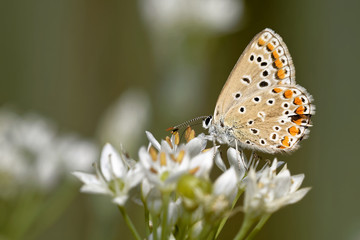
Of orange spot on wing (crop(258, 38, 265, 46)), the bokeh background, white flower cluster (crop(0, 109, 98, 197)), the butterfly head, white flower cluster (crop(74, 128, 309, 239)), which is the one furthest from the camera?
the bokeh background

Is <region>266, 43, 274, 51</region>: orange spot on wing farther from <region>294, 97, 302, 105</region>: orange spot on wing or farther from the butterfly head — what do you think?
the butterfly head

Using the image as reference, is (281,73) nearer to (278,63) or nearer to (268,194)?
(278,63)

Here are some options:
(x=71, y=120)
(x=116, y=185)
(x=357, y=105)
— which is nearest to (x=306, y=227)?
→ (x=357, y=105)

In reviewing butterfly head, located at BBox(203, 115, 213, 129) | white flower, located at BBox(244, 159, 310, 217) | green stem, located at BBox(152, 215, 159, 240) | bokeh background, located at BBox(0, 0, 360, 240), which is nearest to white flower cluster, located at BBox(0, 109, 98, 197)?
butterfly head, located at BBox(203, 115, 213, 129)

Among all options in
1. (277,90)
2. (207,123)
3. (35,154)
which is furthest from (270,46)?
(35,154)

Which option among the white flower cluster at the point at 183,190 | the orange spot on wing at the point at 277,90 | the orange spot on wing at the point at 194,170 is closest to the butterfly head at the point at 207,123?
the orange spot on wing at the point at 277,90

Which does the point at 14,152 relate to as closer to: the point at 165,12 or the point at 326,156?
the point at 165,12

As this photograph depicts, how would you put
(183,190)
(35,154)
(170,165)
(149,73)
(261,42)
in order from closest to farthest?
(183,190), (170,165), (261,42), (35,154), (149,73)

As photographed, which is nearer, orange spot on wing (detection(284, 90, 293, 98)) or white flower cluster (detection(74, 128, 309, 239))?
white flower cluster (detection(74, 128, 309, 239))
